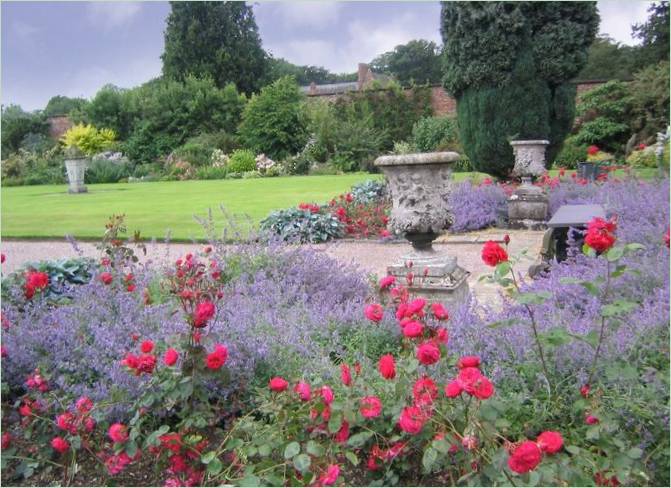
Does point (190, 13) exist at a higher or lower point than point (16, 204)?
higher

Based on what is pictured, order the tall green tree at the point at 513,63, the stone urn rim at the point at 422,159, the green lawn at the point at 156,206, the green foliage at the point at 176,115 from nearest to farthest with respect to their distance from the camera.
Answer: the stone urn rim at the point at 422,159
the green lawn at the point at 156,206
the tall green tree at the point at 513,63
the green foliage at the point at 176,115

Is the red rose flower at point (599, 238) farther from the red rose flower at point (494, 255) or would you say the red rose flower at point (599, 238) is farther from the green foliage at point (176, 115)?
the green foliage at point (176, 115)

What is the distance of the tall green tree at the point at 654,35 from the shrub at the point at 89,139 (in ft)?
67.9

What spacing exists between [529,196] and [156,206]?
6.52 metres

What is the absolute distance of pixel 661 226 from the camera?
433cm

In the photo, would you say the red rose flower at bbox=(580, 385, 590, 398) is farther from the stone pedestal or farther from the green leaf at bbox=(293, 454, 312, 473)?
the stone pedestal

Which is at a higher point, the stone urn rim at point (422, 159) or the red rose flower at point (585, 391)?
the stone urn rim at point (422, 159)

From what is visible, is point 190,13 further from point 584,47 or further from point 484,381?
point 484,381

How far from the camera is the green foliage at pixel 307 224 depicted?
6.88m

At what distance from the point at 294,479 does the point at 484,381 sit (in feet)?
2.23

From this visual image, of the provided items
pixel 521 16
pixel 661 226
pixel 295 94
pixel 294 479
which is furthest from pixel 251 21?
pixel 294 479

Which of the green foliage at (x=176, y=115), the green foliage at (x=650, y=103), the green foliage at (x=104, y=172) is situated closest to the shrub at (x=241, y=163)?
the green foliage at (x=104, y=172)

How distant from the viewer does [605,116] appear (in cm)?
1641

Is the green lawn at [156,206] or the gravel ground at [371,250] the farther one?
the green lawn at [156,206]
